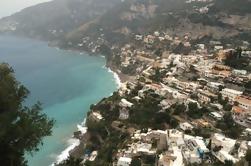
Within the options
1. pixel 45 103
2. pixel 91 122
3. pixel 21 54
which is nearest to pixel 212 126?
pixel 91 122

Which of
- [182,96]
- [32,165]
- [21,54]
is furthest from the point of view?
[21,54]

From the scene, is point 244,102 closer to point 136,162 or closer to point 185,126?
point 185,126

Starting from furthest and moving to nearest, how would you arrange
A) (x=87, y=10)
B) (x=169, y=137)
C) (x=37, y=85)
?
(x=87, y=10), (x=37, y=85), (x=169, y=137)

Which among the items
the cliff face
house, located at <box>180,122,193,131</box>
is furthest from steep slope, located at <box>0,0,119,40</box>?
house, located at <box>180,122,193,131</box>

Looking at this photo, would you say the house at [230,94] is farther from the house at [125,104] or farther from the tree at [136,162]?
the tree at [136,162]

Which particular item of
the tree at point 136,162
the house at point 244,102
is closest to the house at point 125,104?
the house at point 244,102

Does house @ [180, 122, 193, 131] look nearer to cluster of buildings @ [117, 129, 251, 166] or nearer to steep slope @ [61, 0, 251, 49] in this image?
cluster of buildings @ [117, 129, 251, 166]

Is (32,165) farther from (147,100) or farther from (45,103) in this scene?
(45,103)
